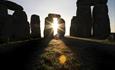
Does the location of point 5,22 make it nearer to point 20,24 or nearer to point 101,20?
point 20,24

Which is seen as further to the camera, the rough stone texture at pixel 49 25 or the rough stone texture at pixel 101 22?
the rough stone texture at pixel 49 25

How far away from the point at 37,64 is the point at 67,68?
4.64 ft

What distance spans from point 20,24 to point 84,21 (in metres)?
12.0

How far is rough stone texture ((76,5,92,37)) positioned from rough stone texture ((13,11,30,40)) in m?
10.0

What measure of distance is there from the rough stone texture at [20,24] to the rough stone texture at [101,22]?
12921mm

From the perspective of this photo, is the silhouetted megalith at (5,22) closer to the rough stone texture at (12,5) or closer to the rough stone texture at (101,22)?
the rough stone texture at (12,5)

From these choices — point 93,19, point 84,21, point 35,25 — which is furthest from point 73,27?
point 35,25

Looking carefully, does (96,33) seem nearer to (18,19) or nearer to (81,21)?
(81,21)

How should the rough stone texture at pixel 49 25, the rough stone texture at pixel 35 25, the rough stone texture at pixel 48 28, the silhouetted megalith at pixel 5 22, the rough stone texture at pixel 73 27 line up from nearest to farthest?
the silhouetted megalith at pixel 5 22 → the rough stone texture at pixel 73 27 → the rough stone texture at pixel 35 25 → the rough stone texture at pixel 48 28 → the rough stone texture at pixel 49 25

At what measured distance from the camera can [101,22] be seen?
33000 mm

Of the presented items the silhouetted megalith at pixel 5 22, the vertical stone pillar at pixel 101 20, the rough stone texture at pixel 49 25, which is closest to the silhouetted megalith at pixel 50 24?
the rough stone texture at pixel 49 25

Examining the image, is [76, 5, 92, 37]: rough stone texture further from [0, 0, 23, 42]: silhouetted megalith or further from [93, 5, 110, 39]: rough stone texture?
[0, 0, 23, 42]: silhouetted megalith

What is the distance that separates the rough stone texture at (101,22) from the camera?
32.8 metres

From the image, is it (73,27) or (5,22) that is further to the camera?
(73,27)
